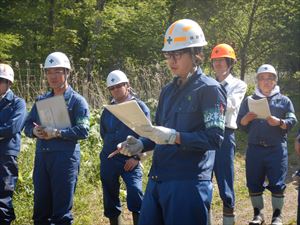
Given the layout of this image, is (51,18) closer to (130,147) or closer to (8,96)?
(8,96)

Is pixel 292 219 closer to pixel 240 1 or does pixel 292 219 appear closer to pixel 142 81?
pixel 142 81

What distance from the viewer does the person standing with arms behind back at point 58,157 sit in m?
4.67

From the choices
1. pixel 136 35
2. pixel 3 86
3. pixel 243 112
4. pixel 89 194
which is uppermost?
pixel 136 35

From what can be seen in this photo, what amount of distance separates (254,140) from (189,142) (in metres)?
2.89

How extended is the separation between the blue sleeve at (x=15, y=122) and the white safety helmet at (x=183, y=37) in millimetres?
2383

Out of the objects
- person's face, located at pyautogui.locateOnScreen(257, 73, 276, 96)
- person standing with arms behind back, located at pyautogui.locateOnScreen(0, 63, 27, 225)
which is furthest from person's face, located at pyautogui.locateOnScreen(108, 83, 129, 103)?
person's face, located at pyautogui.locateOnScreen(257, 73, 276, 96)

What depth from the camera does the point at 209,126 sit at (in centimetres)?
315

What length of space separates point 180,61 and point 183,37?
0.17 metres

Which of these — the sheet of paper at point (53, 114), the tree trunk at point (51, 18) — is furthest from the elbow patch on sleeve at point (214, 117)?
the tree trunk at point (51, 18)

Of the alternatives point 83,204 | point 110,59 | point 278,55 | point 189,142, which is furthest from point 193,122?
point 110,59

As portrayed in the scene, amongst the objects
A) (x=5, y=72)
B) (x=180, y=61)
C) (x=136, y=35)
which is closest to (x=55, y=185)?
(x=5, y=72)

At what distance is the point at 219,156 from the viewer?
5.21 meters

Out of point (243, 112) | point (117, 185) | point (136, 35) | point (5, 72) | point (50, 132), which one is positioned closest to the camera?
point (50, 132)

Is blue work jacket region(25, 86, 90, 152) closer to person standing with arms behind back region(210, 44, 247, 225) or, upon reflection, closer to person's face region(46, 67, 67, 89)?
person's face region(46, 67, 67, 89)
